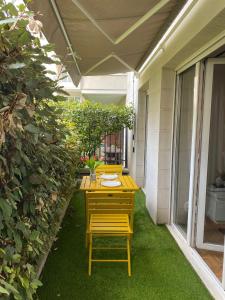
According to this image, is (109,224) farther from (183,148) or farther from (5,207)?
(5,207)

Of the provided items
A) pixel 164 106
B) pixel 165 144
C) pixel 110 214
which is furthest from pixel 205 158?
pixel 110 214

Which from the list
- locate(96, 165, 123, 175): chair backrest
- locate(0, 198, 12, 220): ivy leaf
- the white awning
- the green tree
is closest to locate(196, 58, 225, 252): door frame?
the white awning

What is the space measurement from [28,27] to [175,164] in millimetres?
2755

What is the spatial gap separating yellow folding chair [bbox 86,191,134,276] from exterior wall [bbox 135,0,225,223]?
102 centimetres

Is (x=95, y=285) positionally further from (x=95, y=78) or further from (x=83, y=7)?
(x=95, y=78)

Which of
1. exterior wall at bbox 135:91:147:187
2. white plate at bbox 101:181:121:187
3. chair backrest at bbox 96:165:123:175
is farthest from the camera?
exterior wall at bbox 135:91:147:187

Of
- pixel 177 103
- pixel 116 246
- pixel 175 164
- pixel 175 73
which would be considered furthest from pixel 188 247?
pixel 175 73

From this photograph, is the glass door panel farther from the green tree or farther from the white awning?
the green tree

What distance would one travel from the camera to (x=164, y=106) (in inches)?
138

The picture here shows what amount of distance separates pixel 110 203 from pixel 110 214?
23cm

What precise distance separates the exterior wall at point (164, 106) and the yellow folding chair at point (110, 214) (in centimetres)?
102

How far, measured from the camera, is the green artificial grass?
7.33 feet

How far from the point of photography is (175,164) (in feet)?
11.4

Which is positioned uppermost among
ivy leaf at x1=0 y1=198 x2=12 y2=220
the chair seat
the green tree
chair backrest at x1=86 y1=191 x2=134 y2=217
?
the green tree
